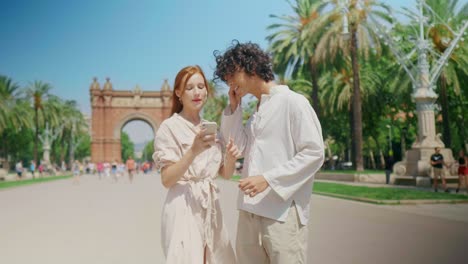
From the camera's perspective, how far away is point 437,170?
1525 centimetres

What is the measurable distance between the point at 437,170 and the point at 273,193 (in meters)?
14.7

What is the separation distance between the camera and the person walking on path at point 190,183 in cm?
242

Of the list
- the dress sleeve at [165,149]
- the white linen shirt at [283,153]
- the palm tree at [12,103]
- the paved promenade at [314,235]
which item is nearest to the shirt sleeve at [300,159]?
the white linen shirt at [283,153]

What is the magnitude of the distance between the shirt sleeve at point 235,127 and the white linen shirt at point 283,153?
0.20 m

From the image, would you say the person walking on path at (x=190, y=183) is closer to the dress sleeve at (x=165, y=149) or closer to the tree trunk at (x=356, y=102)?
the dress sleeve at (x=165, y=149)

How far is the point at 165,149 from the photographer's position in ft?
8.30

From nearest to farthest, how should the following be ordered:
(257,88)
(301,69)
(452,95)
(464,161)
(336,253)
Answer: (257,88), (336,253), (464,161), (301,69), (452,95)

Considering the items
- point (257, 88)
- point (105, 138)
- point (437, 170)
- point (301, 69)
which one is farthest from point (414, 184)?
point (105, 138)

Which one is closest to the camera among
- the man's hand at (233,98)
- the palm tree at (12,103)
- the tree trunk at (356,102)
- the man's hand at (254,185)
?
the man's hand at (254,185)

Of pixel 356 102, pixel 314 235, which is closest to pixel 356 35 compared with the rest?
pixel 356 102

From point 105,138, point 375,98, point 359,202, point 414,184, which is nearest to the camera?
point 359,202

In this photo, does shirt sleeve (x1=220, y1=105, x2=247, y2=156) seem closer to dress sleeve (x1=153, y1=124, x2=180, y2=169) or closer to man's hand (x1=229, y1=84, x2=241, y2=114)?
man's hand (x1=229, y1=84, x2=241, y2=114)

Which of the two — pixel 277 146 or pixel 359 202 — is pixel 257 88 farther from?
pixel 359 202

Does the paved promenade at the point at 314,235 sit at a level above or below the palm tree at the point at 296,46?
below
